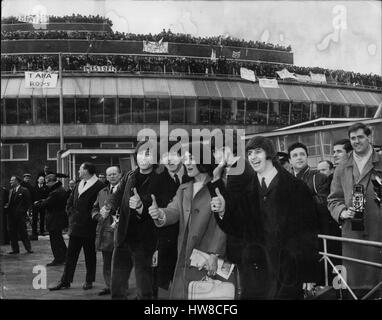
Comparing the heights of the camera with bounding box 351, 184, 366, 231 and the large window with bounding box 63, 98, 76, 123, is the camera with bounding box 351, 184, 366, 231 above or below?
below

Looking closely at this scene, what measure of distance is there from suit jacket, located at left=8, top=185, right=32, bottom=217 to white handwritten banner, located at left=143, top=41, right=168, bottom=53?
4.46 ft

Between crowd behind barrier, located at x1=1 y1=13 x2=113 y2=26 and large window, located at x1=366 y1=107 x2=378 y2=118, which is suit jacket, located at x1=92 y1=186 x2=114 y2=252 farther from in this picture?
large window, located at x1=366 y1=107 x2=378 y2=118

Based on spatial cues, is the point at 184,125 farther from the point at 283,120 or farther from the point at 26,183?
the point at 26,183

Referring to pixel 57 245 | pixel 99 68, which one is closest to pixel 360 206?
pixel 99 68

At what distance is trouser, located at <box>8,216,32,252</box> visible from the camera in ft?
17.7

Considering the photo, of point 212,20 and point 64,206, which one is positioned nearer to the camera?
point 212,20

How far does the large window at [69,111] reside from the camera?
17.7 feet

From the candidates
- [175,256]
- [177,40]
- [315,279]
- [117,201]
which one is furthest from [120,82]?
[315,279]

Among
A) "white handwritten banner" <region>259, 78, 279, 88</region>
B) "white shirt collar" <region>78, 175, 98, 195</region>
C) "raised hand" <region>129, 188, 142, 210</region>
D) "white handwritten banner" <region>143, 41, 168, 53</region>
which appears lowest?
"raised hand" <region>129, 188, 142, 210</region>

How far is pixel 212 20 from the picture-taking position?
540 cm

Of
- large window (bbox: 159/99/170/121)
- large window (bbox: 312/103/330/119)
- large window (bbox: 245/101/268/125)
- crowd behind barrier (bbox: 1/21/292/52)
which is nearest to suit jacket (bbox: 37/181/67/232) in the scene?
large window (bbox: 159/99/170/121)

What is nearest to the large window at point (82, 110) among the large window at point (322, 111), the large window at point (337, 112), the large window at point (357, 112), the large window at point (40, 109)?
the large window at point (40, 109)

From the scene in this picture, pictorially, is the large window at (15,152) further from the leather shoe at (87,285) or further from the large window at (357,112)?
the large window at (357,112)

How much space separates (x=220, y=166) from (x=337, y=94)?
39.8 inches
